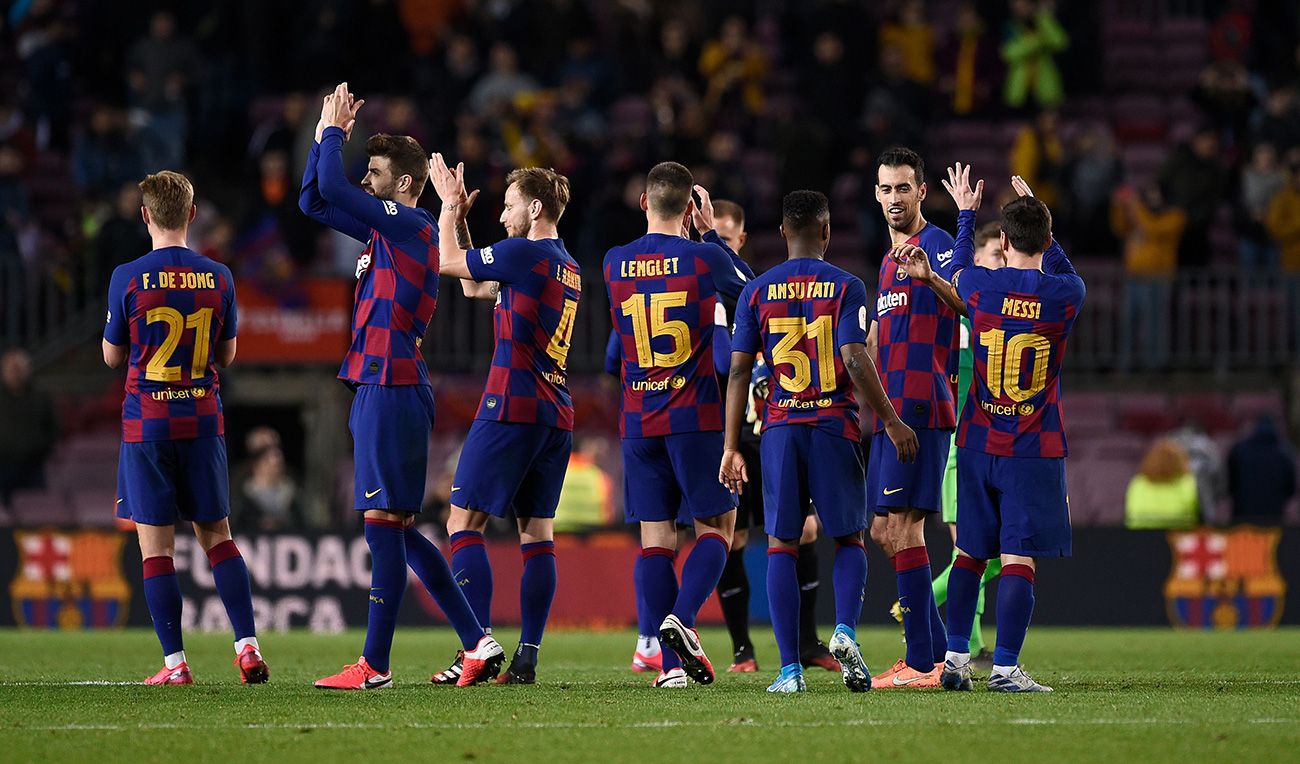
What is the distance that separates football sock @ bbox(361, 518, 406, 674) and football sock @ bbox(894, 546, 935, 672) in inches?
94.4

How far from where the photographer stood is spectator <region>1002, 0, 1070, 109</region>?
22.2 metres

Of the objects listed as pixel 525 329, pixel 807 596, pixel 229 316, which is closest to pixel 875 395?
pixel 525 329

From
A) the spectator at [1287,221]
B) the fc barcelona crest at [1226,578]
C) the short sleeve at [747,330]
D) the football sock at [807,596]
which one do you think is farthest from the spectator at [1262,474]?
the short sleeve at [747,330]

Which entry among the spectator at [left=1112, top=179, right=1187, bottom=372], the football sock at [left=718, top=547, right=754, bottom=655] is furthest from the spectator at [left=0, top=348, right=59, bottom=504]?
the spectator at [left=1112, top=179, right=1187, bottom=372]

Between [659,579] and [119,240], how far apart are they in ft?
38.4

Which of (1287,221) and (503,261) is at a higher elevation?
(1287,221)

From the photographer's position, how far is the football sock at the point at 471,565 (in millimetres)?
9531

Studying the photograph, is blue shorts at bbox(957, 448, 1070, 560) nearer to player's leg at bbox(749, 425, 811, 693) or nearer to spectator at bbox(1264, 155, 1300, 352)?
player's leg at bbox(749, 425, 811, 693)

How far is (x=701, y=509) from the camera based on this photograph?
933cm

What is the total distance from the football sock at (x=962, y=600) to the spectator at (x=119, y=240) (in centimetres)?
1228

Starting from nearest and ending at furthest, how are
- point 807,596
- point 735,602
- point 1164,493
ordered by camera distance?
1. point 807,596
2. point 735,602
3. point 1164,493

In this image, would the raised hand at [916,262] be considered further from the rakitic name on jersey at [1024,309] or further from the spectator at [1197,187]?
the spectator at [1197,187]

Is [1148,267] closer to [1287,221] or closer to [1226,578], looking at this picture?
[1287,221]

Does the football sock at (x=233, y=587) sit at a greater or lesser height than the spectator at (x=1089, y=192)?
lesser
